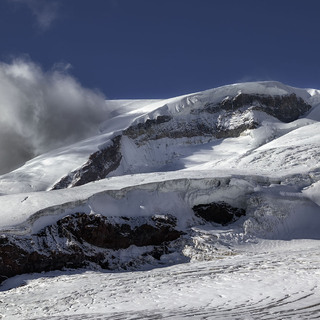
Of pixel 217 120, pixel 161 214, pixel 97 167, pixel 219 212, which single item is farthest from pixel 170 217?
pixel 217 120

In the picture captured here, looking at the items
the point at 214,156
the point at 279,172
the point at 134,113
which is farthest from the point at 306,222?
the point at 134,113

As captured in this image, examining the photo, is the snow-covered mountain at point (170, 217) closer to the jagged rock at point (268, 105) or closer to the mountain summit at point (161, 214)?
the mountain summit at point (161, 214)

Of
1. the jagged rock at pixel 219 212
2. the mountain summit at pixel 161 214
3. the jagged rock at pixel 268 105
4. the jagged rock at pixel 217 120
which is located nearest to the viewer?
the mountain summit at pixel 161 214

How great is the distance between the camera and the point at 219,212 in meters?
34.6

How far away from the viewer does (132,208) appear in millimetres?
32344

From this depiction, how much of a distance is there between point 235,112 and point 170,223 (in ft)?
169

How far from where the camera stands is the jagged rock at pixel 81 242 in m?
26.2

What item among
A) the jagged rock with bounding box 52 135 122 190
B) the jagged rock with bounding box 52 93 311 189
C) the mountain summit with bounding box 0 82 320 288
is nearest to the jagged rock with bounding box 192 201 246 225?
the mountain summit with bounding box 0 82 320 288

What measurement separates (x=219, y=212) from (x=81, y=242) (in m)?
11.3

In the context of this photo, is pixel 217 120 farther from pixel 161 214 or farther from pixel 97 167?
pixel 161 214

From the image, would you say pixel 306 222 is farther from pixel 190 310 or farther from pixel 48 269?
pixel 190 310

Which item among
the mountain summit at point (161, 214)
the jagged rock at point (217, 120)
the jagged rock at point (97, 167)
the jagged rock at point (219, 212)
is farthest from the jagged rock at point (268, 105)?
the jagged rock at point (219, 212)

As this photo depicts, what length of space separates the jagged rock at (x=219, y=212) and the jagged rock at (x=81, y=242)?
3125 millimetres

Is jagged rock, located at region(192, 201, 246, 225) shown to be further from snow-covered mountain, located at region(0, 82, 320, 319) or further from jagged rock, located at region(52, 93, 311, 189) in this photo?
jagged rock, located at region(52, 93, 311, 189)
